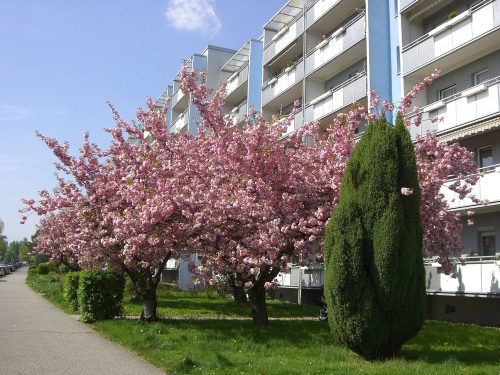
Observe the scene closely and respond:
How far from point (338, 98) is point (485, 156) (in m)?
7.43

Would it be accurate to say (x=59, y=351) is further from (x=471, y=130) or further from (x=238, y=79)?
(x=238, y=79)

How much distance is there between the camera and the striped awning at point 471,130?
1568 centimetres

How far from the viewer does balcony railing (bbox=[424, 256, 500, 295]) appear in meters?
15.3

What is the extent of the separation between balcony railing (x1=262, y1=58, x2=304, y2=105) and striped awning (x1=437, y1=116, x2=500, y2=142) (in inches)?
454

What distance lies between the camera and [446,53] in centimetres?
1814

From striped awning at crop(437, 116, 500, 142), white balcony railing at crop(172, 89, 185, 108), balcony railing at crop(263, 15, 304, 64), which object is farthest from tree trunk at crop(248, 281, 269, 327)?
white balcony railing at crop(172, 89, 185, 108)

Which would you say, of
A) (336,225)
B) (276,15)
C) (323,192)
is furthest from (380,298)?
(276,15)

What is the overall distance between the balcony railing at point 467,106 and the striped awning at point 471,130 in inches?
7.9

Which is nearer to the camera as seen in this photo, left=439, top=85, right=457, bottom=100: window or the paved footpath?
the paved footpath

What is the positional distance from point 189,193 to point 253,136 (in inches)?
77.8

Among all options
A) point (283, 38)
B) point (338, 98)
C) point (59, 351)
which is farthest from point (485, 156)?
point (283, 38)

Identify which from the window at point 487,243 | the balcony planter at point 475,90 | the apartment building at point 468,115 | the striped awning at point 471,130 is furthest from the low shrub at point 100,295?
the balcony planter at point 475,90

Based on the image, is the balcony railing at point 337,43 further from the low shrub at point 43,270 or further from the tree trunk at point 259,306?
the low shrub at point 43,270

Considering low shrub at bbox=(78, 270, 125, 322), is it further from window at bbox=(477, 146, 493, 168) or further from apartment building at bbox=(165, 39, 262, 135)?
apartment building at bbox=(165, 39, 262, 135)
